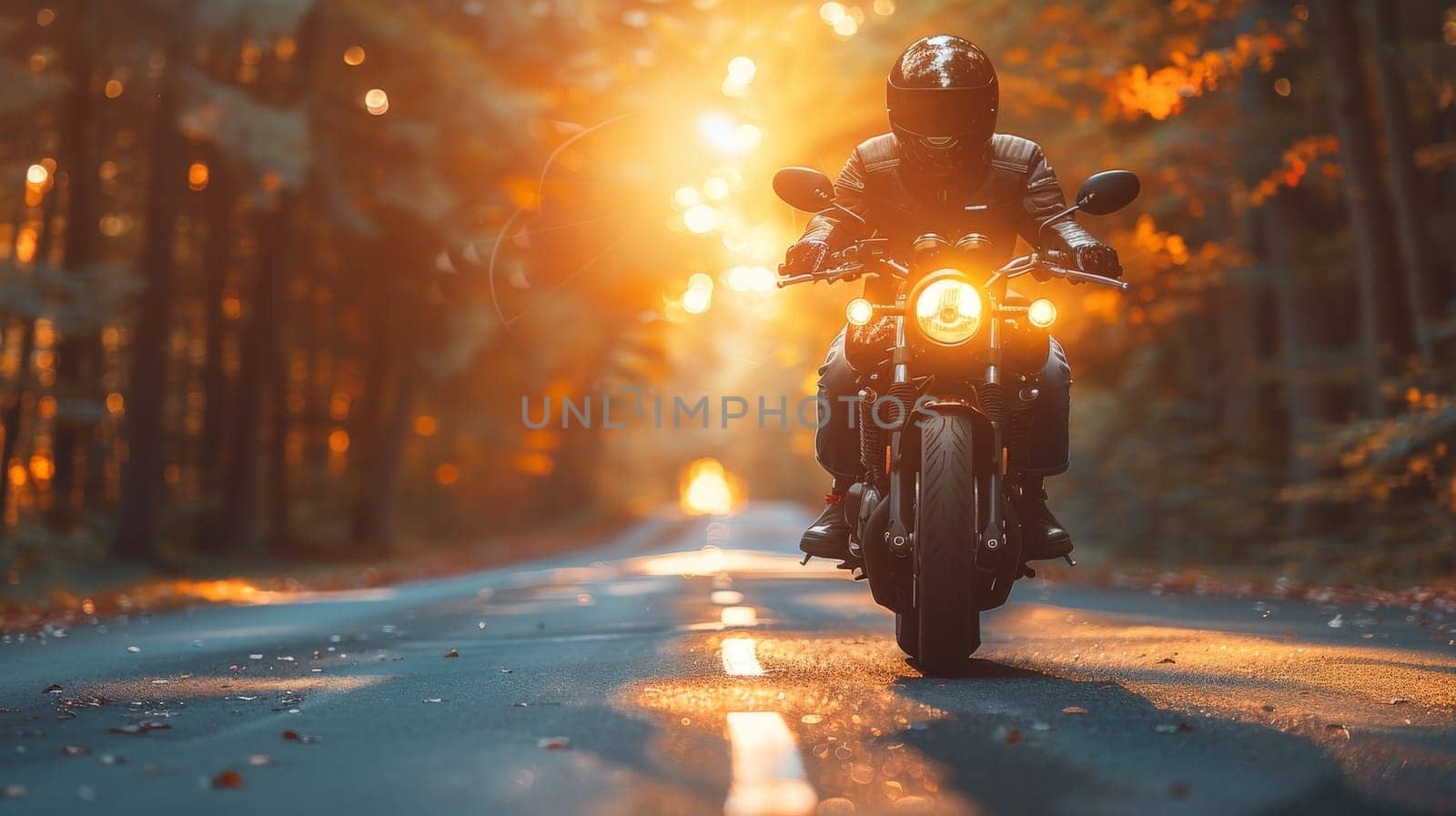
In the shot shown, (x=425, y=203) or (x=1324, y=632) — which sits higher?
(x=425, y=203)

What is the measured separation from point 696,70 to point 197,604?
13299 mm

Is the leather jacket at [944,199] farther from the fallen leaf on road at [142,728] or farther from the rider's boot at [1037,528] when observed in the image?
the fallen leaf on road at [142,728]

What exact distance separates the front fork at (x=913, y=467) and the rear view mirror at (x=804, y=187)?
2.19 ft

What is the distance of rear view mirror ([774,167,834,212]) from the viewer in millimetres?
6746

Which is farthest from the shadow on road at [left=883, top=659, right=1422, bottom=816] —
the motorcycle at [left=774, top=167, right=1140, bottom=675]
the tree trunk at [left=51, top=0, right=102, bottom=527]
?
the tree trunk at [left=51, top=0, right=102, bottom=527]

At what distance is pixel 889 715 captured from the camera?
5.43 metres

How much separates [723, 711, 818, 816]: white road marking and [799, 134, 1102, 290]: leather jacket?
8.53 ft

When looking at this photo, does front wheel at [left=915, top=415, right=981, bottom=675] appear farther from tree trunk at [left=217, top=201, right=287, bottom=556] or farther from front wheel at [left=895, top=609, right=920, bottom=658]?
tree trunk at [left=217, top=201, right=287, bottom=556]

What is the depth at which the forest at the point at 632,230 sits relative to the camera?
16.9 meters

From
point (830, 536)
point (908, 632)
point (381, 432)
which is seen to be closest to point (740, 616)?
point (830, 536)

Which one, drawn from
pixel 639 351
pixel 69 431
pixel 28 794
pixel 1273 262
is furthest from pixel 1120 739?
pixel 639 351

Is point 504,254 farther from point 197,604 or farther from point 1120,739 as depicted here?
point 1120,739

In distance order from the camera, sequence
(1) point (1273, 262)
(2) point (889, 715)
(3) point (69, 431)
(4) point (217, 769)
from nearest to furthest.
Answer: (4) point (217, 769) → (2) point (889, 715) → (1) point (1273, 262) → (3) point (69, 431)

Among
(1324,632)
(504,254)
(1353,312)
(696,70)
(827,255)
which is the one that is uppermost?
(696,70)
